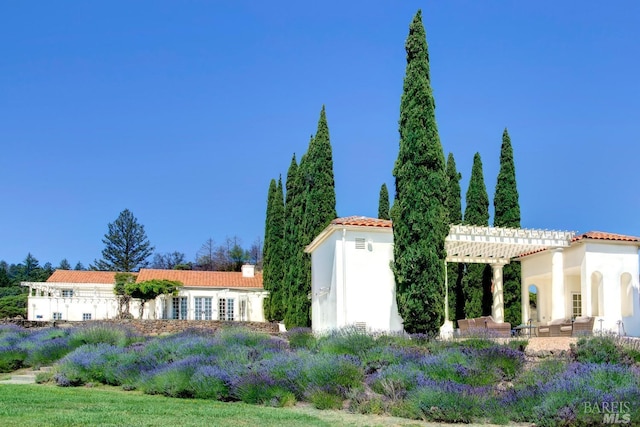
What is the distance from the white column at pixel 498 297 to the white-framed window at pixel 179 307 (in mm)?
20949

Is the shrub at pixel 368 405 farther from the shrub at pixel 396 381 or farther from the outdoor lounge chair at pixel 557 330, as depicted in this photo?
the outdoor lounge chair at pixel 557 330

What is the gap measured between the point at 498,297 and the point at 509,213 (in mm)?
4274

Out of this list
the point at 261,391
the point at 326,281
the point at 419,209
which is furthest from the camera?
the point at 326,281

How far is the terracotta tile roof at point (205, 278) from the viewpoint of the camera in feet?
140

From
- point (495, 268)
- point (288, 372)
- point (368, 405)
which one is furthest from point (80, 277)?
point (368, 405)

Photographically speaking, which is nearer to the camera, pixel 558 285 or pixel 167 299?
pixel 558 285

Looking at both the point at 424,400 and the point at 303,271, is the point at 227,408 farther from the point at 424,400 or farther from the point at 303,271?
the point at 303,271

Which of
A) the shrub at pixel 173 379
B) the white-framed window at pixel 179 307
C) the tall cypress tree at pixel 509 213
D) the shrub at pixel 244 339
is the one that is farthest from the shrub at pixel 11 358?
the white-framed window at pixel 179 307

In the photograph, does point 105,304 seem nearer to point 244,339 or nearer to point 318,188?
point 318,188

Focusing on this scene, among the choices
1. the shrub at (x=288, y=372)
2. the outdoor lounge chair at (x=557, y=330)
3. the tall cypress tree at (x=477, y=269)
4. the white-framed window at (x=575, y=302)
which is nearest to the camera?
the shrub at (x=288, y=372)

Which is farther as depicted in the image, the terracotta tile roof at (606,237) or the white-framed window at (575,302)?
the white-framed window at (575,302)

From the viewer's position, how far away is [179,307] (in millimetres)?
41094

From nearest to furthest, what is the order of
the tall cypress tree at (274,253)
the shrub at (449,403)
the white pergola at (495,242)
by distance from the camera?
1. the shrub at (449,403)
2. the white pergola at (495,242)
3. the tall cypress tree at (274,253)

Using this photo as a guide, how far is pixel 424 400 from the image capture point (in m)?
8.38
